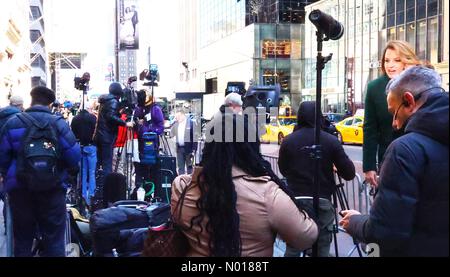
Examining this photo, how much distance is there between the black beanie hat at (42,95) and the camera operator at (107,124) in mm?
2938

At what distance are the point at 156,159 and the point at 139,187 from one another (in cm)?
45

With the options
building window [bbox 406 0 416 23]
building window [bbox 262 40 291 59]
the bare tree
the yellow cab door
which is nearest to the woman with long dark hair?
the yellow cab door

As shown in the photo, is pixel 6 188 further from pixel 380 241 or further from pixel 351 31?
pixel 351 31

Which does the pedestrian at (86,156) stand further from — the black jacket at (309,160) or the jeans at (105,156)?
the black jacket at (309,160)

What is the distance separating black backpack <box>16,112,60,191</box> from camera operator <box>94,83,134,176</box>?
10.3 ft

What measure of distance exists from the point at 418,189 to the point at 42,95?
3.35 meters

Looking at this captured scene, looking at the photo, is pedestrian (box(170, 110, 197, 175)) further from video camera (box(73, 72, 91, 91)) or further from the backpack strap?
the backpack strap

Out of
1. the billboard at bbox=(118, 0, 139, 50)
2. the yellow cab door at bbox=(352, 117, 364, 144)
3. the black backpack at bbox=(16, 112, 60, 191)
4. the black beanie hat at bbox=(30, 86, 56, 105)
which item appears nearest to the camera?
the black backpack at bbox=(16, 112, 60, 191)

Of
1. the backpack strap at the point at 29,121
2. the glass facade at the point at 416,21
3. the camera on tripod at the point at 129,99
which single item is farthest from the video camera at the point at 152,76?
the glass facade at the point at 416,21

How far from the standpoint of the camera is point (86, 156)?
709 centimetres

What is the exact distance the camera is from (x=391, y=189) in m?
1.78

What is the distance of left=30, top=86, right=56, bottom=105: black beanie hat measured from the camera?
13.9 ft

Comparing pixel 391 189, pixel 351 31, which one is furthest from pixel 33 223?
pixel 351 31
